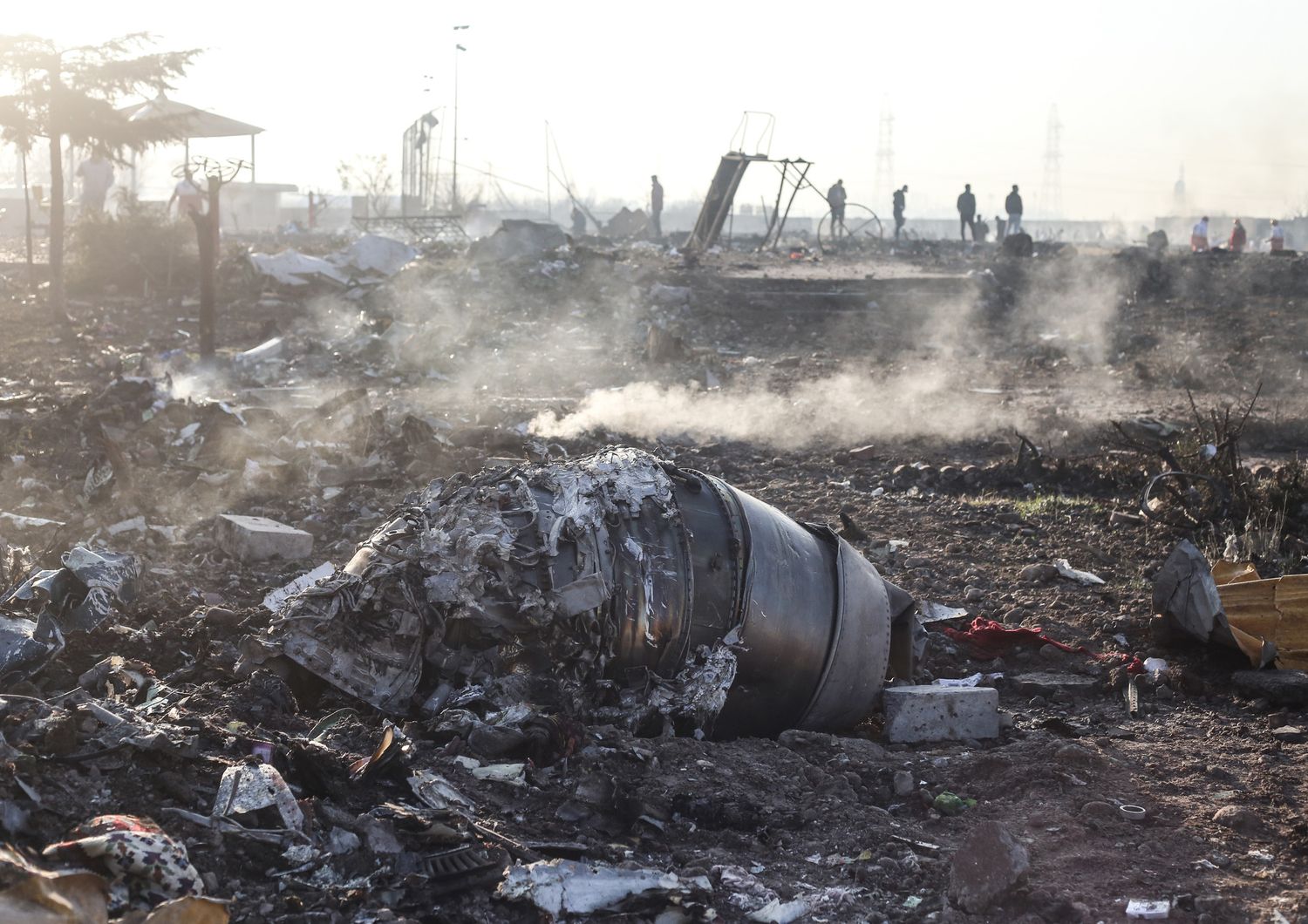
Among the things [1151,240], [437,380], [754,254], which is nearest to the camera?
[437,380]

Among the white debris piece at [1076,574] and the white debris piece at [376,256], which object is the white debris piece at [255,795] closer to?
the white debris piece at [1076,574]

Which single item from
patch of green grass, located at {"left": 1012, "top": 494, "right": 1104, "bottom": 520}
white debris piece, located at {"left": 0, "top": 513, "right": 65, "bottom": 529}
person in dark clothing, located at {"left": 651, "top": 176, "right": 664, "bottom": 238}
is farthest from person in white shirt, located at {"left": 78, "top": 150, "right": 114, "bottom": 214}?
patch of green grass, located at {"left": 1012, "top": 494, "right": 1104, "bottom": 520}

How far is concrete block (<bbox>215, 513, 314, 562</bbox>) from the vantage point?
6.17 metres

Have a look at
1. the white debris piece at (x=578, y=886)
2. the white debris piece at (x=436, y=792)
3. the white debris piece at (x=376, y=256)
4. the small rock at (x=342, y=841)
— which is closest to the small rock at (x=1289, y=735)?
the white debris piece at (x=578, y=886)

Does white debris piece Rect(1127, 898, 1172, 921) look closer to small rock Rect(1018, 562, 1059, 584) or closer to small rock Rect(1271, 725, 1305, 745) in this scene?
small rock Rect(1271, 725, 1305, 745)

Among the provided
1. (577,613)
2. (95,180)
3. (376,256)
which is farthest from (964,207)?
(577,613)

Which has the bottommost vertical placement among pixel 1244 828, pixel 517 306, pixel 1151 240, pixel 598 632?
pixel 1244 828

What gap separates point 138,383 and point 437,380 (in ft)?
13.5

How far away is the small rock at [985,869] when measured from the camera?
297cm

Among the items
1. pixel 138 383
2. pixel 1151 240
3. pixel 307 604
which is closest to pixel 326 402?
pixel 138 383

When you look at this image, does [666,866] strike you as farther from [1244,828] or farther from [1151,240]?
[1151,240]

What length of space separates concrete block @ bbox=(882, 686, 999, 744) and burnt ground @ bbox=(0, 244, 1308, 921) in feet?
0.26

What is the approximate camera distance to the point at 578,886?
285 centimetres

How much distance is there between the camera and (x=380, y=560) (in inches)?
150
